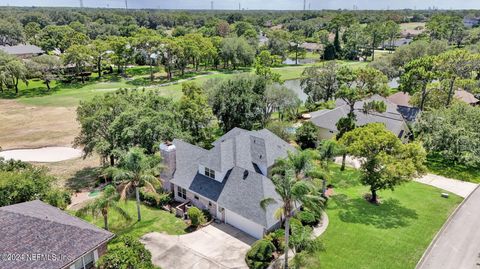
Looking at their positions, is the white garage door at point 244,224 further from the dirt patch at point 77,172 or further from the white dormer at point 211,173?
the dirt patch at point 77,172

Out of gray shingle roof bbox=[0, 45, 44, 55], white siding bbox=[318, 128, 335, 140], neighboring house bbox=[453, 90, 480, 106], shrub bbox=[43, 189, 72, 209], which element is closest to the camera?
shrub bbox=[43, 189, 72, 209]

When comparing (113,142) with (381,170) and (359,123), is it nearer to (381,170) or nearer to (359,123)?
(381,170)

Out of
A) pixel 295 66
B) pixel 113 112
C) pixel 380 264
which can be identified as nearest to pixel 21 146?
pixel 113 112

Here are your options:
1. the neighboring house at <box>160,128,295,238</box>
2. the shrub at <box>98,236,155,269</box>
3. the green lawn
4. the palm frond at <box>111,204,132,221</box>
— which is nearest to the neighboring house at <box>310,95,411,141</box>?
the green lawn

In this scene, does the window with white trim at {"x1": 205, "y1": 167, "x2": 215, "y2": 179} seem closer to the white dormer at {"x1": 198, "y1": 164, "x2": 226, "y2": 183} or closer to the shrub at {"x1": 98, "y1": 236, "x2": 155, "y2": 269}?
the white dormer at {"x1": 198, "y1": 164, "x2": 226, "y2": 183}

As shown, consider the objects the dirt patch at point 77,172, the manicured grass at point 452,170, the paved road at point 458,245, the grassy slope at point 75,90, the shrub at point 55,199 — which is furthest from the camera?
the grassy slope at point 75,90

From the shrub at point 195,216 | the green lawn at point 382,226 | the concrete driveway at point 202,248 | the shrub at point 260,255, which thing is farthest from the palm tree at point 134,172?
the green lawn at point 382,226

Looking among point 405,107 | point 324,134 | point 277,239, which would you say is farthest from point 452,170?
point 277,239
